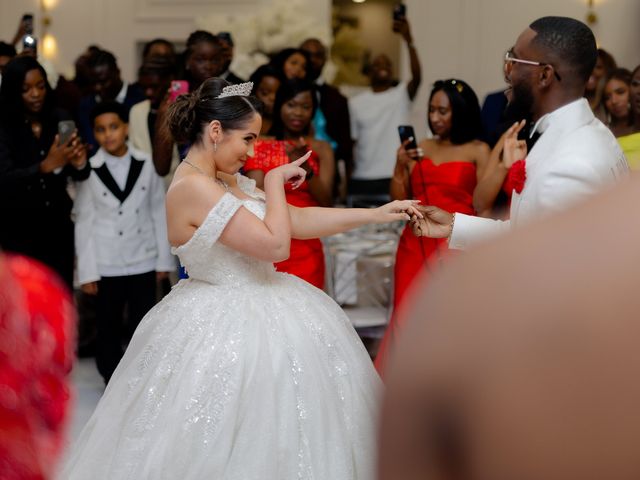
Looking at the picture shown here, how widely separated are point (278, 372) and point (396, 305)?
2014 mm

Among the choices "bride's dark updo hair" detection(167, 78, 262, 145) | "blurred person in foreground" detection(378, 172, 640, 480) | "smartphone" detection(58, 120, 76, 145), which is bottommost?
"smartphone" detection(58, 120, 76, 145)

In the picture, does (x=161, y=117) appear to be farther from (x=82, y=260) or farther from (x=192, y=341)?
(x=192, y=341)

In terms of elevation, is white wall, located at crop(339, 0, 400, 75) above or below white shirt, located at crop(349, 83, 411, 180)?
above

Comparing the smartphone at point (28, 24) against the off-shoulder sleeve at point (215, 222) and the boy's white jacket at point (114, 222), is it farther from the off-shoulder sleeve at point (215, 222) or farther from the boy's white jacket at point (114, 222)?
the off-shoulder sleeve at point (215, 222)

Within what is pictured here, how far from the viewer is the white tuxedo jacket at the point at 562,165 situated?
2.49 meters

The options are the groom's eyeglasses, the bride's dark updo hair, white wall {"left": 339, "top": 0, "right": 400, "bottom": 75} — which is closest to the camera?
the groom's eyeglasses

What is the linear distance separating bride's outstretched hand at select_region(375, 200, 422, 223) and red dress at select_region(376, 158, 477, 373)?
156 centimetres

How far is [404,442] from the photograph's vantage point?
17.2 inches

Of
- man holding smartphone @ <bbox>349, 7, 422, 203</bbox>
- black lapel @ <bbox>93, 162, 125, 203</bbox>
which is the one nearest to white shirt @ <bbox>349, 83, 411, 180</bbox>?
man holding smartphone @ <bbox>349, 7, 422, 203</bbox>

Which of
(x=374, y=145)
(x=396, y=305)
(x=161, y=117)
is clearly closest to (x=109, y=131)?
(x=161, y=117)

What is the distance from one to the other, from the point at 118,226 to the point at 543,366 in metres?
4.43

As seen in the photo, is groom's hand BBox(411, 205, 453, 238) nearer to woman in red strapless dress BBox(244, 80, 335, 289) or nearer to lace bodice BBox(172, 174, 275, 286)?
lace bodice BBox(172, 174, 275, 286)

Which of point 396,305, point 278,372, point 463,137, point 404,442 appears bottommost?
point 396,305

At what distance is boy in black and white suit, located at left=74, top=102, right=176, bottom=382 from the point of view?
4715 mm
